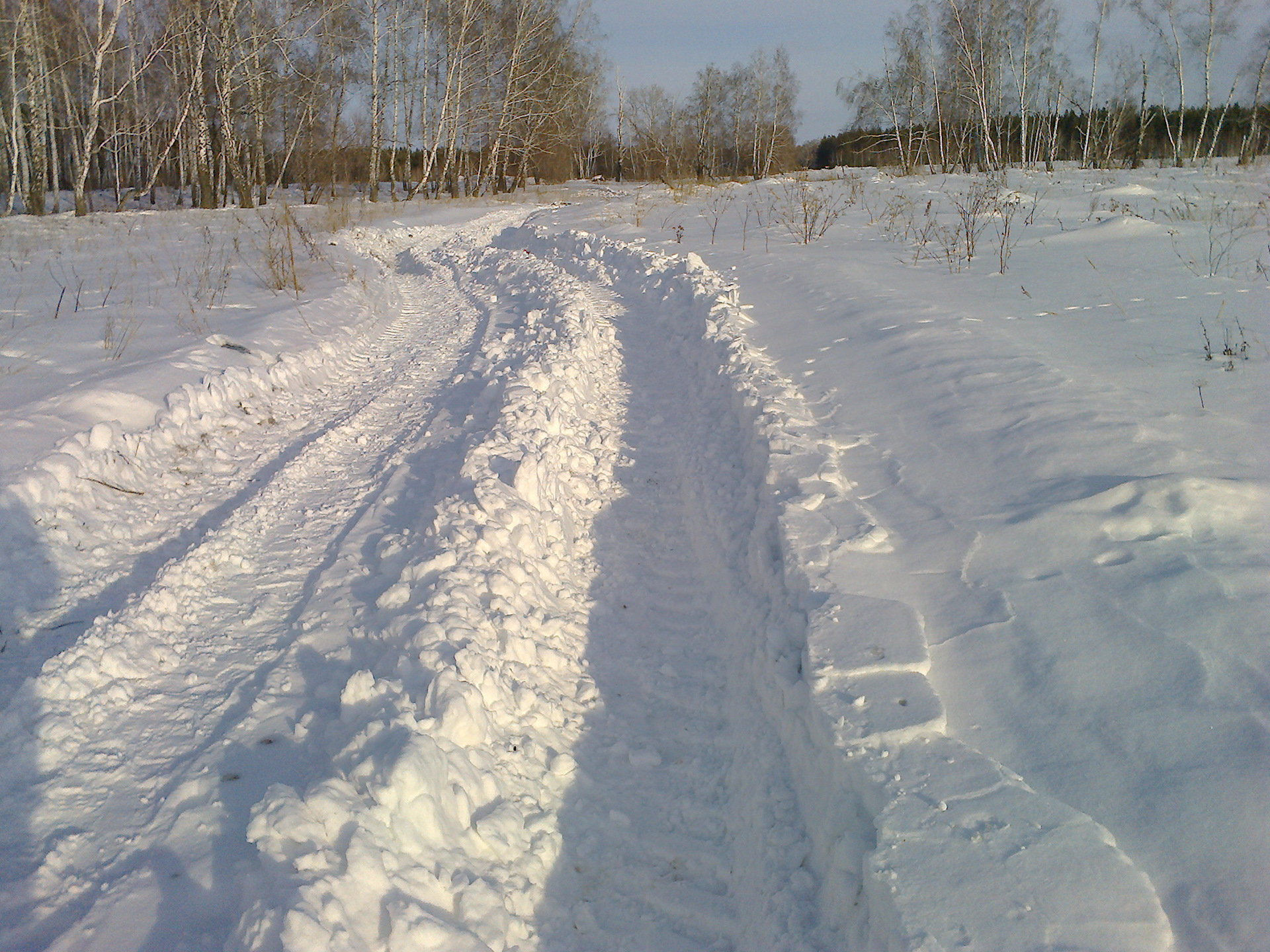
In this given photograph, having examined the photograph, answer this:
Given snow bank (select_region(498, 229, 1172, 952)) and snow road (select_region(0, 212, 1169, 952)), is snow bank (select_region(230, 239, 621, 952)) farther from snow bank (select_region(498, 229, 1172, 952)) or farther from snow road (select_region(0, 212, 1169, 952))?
snow bank (select_region(498, 229, 1172, 952))

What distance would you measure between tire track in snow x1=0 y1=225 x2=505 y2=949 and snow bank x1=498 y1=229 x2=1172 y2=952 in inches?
77.4

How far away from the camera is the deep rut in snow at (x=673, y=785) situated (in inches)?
87.9

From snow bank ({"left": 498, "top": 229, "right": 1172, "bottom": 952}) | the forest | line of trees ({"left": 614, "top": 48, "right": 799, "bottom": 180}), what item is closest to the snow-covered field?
snow bank ({"left": 498, "top": 229, "right": 1172, "bottom": 952})

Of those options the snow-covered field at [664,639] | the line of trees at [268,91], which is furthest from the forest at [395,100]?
the snow-covered field at [664,639]

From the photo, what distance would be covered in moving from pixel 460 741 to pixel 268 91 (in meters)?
27.8

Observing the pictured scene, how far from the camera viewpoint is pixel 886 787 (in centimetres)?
214

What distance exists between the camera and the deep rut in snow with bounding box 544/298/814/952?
7.32 ft

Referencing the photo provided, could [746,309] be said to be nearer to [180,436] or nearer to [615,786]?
[180,436]

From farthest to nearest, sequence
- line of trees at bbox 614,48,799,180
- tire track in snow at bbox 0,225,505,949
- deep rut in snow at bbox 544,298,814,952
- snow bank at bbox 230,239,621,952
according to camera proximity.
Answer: line of trees at bbox 614,48,799,180 < deep rut in snow at bbox 544,298,814,952 < tire track in snow at bbox 0,225,505,949 < snow bank at bbox 230,239,621,952

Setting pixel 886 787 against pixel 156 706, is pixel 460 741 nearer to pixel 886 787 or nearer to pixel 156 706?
pixel 156 706

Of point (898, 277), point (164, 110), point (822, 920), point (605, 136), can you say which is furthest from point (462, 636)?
point (605, 136)

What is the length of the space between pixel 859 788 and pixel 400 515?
113 inches

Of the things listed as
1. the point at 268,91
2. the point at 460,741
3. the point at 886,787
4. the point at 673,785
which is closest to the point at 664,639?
the point at 673,785

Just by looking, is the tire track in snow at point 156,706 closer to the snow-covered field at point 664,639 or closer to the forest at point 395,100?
the snow-covered field at point 664,639
